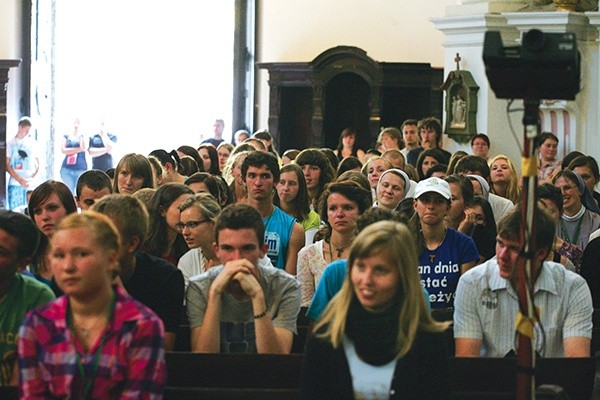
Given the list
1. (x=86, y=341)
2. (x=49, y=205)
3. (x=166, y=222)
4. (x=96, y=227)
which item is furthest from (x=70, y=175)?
(x=86, y=341)

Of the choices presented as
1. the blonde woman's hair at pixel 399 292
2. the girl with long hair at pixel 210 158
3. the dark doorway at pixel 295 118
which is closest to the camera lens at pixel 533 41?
the blonde woman's hair at pixel 399 292

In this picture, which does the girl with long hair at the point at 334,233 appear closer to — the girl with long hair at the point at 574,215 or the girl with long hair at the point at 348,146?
the girl with long hair at the point at 574,215

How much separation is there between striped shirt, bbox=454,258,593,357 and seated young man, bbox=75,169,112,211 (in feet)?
11.2

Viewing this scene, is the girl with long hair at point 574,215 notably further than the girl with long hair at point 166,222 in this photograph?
Yes

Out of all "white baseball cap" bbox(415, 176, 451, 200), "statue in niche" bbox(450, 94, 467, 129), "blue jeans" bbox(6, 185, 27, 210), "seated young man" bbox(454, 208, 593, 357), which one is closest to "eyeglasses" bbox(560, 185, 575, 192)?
"white baseball cap" bbox(415, 176, 451, 200)

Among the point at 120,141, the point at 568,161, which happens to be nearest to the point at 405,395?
the point at 568,161

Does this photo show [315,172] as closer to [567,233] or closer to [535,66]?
[567,233]

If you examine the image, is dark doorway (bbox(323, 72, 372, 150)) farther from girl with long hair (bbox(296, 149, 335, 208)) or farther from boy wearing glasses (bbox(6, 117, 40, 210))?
girl with long hair (bbox(296, 149, 335, 208))

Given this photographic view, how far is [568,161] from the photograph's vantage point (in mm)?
12594

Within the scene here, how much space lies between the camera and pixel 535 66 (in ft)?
A: 15.3

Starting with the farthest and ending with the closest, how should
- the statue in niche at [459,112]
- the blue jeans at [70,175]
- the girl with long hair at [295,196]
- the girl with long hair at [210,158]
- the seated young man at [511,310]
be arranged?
the blue jeans at [70,175] < the statue in niche at [459,112] < the girl with long hair at [210,158] < the girl with long hair at [295,196] < the seated young man at [511,310]

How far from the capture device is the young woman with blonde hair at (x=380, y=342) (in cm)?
454

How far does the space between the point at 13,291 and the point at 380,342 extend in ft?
5.70

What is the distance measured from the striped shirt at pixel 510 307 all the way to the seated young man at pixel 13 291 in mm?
1925
